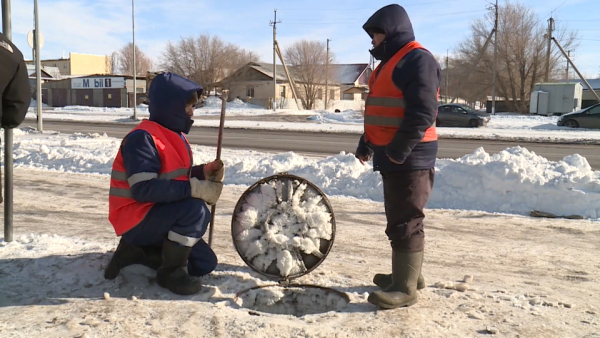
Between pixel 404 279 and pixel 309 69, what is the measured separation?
55.4m

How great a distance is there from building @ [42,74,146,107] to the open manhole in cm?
4902

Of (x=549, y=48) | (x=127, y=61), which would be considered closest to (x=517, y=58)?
(x=549, y=48)

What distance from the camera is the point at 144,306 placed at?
3264 mm

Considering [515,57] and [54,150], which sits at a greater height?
[515,57]

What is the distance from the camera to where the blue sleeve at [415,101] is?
3.01m

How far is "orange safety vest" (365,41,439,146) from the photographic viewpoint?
10.4ft

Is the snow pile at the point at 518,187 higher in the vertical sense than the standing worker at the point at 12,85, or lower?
lower

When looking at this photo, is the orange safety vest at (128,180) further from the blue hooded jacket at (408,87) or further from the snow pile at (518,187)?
the snow pile at (518,187)

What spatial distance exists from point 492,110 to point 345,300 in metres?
40.1

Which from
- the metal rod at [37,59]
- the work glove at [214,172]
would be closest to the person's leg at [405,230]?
the work glove at [214,172]

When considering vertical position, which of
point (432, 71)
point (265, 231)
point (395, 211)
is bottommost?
point (265, 231)

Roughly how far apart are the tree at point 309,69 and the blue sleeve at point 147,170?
52.1 meters

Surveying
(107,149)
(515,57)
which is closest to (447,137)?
(107,149)

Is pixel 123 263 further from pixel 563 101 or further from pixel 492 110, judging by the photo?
pixel 492 110
